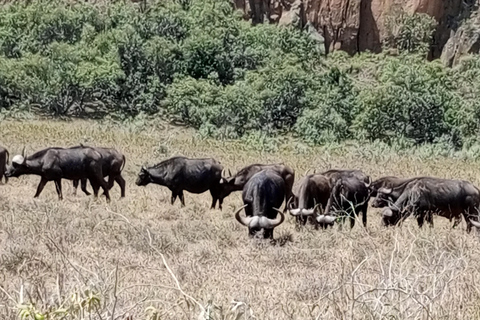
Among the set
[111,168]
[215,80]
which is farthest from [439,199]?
[215,80]

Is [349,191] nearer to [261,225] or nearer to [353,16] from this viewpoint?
[261,225]

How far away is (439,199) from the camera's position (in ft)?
43.4

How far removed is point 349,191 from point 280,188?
1.66 metres

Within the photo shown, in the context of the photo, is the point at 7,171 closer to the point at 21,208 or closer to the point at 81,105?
the point at 21,208

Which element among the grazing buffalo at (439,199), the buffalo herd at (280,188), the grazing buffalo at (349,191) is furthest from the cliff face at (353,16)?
the grazing buffalo at (439,199)

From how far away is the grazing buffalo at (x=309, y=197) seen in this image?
12.9m

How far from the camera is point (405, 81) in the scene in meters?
41.6

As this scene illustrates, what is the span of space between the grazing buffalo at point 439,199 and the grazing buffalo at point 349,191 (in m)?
0.74

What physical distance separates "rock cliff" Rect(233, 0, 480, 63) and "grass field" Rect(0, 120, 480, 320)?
51201 mm

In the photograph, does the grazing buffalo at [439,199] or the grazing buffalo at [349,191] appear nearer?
the grazing buffalo at [439,199]

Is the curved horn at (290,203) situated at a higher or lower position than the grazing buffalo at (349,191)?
lower

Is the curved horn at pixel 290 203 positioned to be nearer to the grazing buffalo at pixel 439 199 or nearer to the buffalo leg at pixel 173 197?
the grazing buffalo at pixel 439 199

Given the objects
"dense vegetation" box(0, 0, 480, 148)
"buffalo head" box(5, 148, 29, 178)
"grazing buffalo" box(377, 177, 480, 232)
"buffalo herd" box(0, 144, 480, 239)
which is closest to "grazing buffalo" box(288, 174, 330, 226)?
"buffalo herd" box(0, 144, 480, 239)

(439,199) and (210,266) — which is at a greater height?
(210,266)
